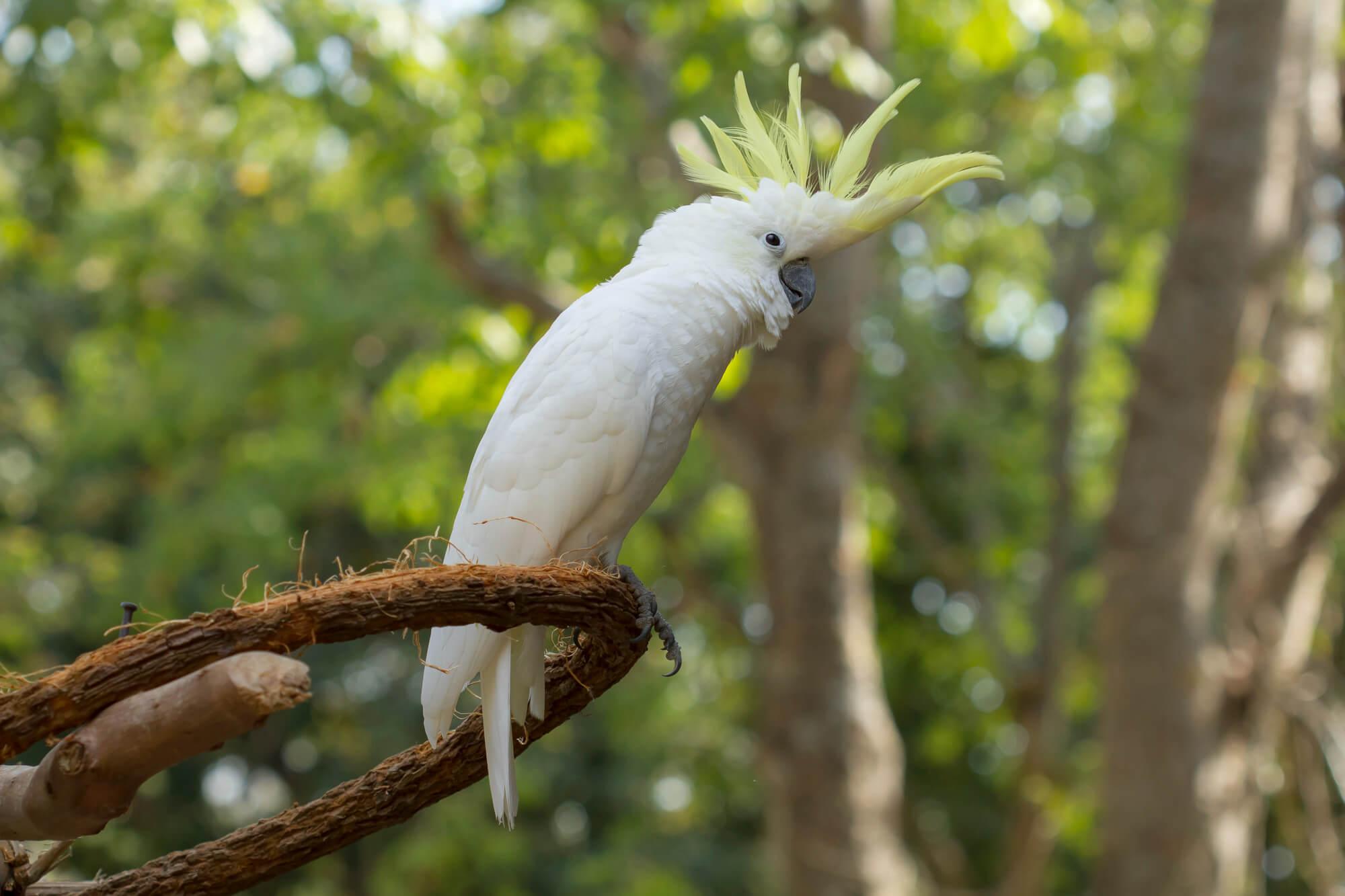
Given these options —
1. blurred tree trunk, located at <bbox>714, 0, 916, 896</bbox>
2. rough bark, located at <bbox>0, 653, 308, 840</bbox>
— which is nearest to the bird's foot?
rough bark, located at <bbox>0, 653, 308, 840</bbox>

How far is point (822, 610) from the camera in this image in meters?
5.48

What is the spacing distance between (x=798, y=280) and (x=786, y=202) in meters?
0.16

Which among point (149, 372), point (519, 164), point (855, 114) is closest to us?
point (855, 114)

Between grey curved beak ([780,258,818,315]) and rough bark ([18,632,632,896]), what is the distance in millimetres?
755

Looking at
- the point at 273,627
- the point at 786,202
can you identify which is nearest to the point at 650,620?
the point at 273,627

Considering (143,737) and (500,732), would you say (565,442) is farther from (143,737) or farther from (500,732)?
(143,737)

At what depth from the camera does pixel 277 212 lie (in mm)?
7934

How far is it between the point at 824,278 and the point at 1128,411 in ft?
5.00

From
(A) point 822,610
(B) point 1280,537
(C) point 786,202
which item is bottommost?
(B) point 1280,537

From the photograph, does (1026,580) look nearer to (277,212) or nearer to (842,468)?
(842,468)

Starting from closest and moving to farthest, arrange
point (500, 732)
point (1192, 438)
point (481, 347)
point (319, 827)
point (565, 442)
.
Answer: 1. point (319, 827)
2. point (500, 732)
3. point (565, 442)
4. point (1192, 438)
5. point (481, 347)

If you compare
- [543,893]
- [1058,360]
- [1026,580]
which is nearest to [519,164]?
[1058,360]

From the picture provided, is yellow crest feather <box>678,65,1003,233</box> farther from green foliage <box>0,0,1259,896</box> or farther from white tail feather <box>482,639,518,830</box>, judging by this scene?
green foliage <box>0,0,1259,896</box>

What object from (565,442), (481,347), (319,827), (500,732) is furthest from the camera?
(481,347)
